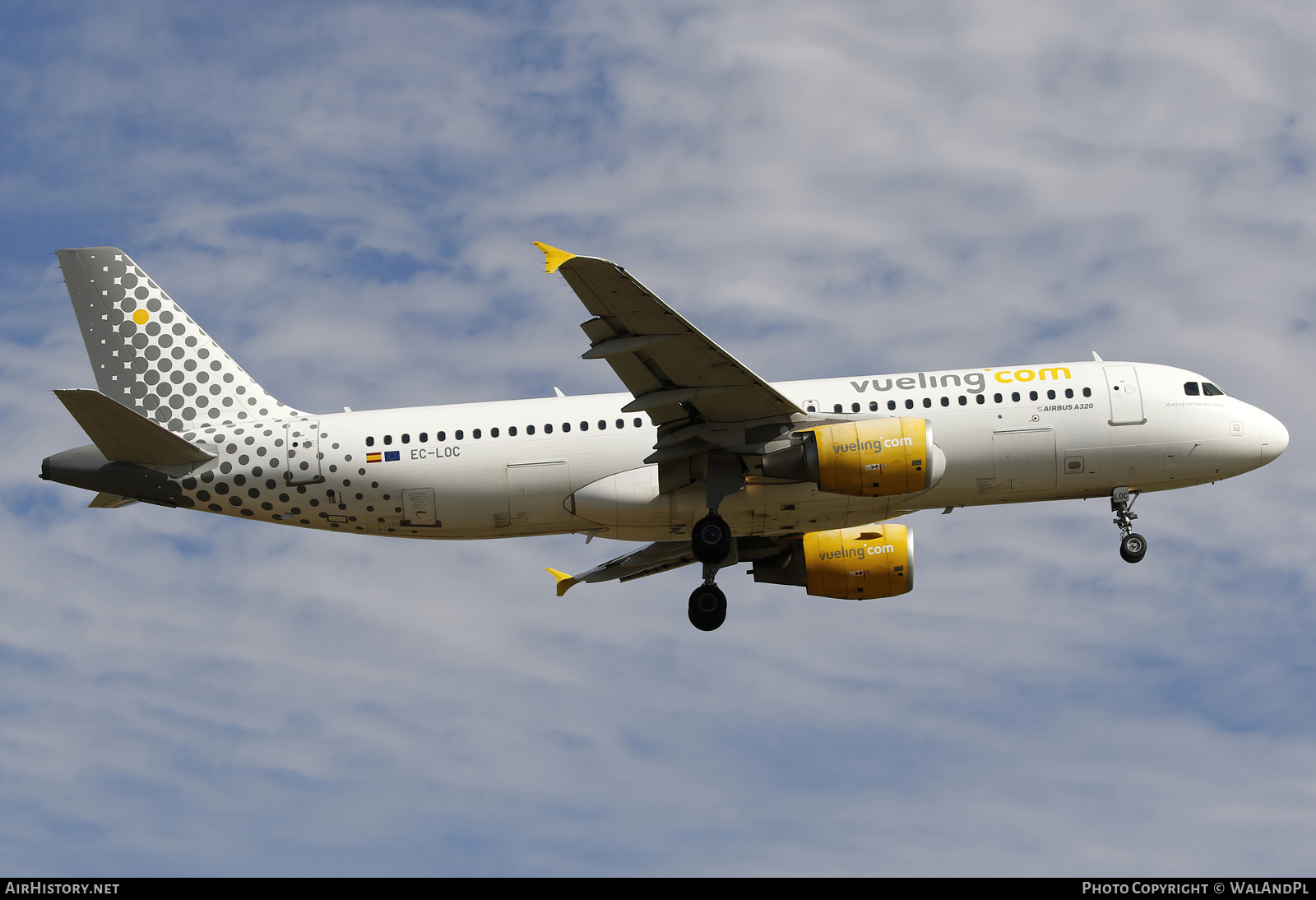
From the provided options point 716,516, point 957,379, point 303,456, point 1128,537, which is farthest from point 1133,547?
point 303,456

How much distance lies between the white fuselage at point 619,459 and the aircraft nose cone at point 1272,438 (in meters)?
1.83

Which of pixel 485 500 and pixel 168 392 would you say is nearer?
pixel 485 500

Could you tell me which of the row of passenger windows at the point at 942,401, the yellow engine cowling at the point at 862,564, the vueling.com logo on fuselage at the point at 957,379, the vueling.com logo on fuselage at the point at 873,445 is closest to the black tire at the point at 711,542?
the vueling.com logo on fuselage at the point at 873,445

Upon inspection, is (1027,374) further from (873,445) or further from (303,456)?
(303,456)

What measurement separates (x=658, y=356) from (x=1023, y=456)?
402 inches

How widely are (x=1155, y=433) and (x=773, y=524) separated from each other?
10353 mm

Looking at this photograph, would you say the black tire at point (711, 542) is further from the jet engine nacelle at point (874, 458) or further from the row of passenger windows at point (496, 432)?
the row of passenger windows at point (496, 432)

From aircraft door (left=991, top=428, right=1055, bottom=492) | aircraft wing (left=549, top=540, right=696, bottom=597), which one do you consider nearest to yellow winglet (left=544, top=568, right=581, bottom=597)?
aircraft wing (left=549, top=540, right=696, bottom=597)

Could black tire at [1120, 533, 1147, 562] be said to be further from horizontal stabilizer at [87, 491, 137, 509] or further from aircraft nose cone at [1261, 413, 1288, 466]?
horizontal stabilizer at [87, 491, 137, 509]

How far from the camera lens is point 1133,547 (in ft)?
122

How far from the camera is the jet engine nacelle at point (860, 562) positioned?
39438mm

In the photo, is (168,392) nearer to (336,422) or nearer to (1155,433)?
(336,422)

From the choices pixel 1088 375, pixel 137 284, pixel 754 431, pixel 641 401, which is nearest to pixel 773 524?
pixel 754 431

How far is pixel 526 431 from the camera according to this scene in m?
36.1
